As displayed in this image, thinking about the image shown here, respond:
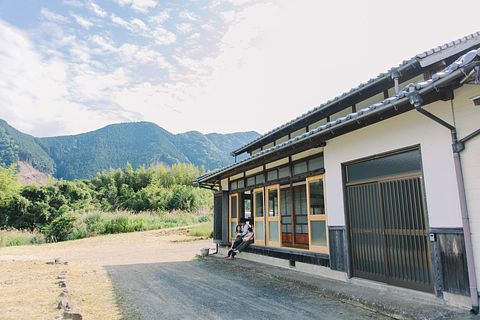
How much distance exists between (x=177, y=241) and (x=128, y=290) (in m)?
10.7

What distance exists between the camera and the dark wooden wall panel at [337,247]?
5.96 meters

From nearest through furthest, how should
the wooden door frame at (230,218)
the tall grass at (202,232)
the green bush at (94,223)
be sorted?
the wooden door frame at (230,218) → the tall grass at (202,232) → the green bush at (94,223)

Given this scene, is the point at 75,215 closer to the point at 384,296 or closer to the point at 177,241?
the point at 177,241

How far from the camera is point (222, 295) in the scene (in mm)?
5473

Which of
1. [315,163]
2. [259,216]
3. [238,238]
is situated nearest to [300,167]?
[315,163]

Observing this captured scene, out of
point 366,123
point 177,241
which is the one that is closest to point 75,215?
point 177,241

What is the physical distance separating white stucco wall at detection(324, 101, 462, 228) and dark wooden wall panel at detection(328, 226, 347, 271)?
1.39 m

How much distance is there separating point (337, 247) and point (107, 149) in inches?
3862

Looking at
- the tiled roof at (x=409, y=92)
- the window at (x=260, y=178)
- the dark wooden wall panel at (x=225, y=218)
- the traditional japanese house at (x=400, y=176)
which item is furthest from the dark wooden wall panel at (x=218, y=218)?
the tiled roof at (x=409, y=92)

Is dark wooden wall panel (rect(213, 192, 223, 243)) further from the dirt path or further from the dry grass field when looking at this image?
the dirt path

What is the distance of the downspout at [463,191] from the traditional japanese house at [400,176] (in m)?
0.01

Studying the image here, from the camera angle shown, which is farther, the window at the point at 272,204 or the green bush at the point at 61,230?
the green bush at the point at 61,230

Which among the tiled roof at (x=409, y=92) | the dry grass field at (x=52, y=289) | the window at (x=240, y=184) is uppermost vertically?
the tiled roof at (x=409, y=92)

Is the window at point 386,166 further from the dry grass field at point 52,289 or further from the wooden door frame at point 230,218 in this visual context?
the wooden door frame at point 230,218
